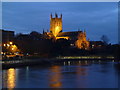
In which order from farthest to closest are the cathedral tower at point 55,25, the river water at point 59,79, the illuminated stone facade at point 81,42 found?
the cathedral tower at point 55,25, the illuminated stone facade at point 81,42, the river water at point 59,79

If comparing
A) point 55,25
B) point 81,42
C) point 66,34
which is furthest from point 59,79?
point 55,25

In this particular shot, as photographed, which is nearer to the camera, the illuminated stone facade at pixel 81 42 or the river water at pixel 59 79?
the river water at pixel 59 79

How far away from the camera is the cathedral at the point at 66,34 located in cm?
12075

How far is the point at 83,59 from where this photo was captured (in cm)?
7912

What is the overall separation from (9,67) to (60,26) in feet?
325

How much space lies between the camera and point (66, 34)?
131250 mm

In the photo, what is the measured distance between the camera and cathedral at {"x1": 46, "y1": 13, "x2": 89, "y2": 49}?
121 meters

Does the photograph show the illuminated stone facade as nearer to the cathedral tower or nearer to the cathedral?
the cathedral

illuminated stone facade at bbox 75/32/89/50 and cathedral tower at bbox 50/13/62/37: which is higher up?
cathedral tower at bbox 50/13/62/37

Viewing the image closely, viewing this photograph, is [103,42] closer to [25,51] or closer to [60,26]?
[60,26]

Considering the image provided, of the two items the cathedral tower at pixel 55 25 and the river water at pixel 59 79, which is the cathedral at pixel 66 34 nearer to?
the cathedral tower at pixel 55 25

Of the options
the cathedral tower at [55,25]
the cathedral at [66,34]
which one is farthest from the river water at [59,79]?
the cathedral tower at [55,25]

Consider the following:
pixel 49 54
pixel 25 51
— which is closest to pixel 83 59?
pixel 49 54

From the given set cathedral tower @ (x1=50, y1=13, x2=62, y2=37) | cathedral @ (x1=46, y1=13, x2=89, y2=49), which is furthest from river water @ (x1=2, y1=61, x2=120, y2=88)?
cathedral tower @ (x1=50, y1=13, x2=62, y2=37)
